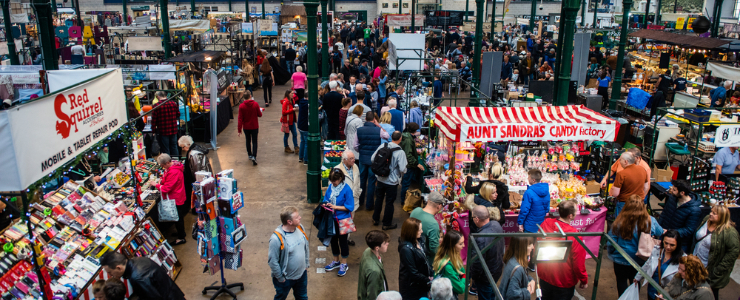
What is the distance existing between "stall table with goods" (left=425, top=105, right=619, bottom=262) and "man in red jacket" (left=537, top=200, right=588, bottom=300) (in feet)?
4.94

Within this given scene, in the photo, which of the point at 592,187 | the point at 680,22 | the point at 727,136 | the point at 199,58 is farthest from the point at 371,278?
the point at 680,22

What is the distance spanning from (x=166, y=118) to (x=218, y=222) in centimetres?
513

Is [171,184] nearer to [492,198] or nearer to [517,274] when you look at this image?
[492,198]

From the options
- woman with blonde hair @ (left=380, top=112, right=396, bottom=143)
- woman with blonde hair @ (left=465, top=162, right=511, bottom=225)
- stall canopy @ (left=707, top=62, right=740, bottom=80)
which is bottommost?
woman with blonde hair @ (left=465, top=162, right=511, bottom=225)

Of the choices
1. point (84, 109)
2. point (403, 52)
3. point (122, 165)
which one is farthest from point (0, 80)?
point (403, 52)

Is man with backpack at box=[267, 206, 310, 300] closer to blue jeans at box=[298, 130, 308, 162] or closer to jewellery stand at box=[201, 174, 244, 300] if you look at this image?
jewellery stand at box=[201, 174, 244, 300]

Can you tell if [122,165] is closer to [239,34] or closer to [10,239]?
[10,239]

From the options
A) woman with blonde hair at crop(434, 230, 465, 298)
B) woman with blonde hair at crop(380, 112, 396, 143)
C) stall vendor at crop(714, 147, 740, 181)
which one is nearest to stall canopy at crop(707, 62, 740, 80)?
stall vendor at crop(714, 147, 740, 181)

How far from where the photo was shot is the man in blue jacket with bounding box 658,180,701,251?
21.4 ft

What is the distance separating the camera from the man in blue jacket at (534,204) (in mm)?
6660

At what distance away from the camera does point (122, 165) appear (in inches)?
319

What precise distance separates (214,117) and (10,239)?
22.3ft

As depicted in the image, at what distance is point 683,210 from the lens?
659cm

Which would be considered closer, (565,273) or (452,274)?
(452,274)
